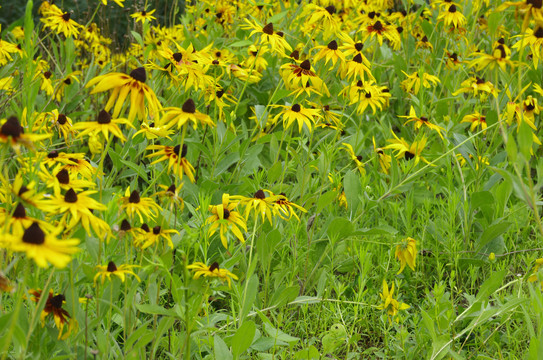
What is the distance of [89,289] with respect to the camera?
1918 mm

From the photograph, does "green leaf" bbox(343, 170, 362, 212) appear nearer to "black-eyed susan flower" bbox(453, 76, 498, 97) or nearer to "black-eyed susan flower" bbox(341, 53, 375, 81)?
"black-eyed susan flower" bbox(341, 53, 375, 81)

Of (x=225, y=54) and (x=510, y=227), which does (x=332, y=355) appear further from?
(x=225, y=54)

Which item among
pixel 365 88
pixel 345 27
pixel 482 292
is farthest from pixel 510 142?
pixel 345 27

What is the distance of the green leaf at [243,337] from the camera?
1645 mm

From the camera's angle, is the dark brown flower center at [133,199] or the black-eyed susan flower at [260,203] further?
the black-eyed susan flower at [260,203]

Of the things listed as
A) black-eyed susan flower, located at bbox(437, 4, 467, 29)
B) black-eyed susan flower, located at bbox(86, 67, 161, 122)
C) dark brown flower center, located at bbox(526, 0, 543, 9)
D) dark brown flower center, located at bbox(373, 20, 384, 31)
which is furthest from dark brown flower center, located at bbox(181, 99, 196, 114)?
black-eyed susan flower, located at bbox(437, 4, 467, 29)

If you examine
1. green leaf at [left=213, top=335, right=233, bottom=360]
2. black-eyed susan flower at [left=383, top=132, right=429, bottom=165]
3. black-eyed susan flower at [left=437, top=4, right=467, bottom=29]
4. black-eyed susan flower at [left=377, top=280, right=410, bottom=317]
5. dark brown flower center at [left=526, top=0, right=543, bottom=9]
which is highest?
dark brown flower center at [left=526, top=0, right=543, bottom=9]

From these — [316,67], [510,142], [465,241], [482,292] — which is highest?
[510,142]

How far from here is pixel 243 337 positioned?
1655 millimetres

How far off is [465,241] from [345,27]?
2.18 m

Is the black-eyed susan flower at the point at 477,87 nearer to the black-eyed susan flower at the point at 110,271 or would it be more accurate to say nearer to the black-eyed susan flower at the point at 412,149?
the black-eyed susan flower at the point at 412,149

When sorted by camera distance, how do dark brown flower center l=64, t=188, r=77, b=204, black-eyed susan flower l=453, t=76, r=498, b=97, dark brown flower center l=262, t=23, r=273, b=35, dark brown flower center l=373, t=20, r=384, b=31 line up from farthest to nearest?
dark brown flower center l=373, t=20, r=384, b=31
black-eyed susan flower l=453, t=76, r=498, b=97
dark brown flower center l=262, t=23, r=273, b=35
dark brown flower center l=64, t=188, r=77, b=204

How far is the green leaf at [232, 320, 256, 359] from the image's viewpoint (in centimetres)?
164

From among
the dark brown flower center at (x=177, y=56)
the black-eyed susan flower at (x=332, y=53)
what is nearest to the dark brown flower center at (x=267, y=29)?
the black-eyed susan flower at (x=332, y=53)
